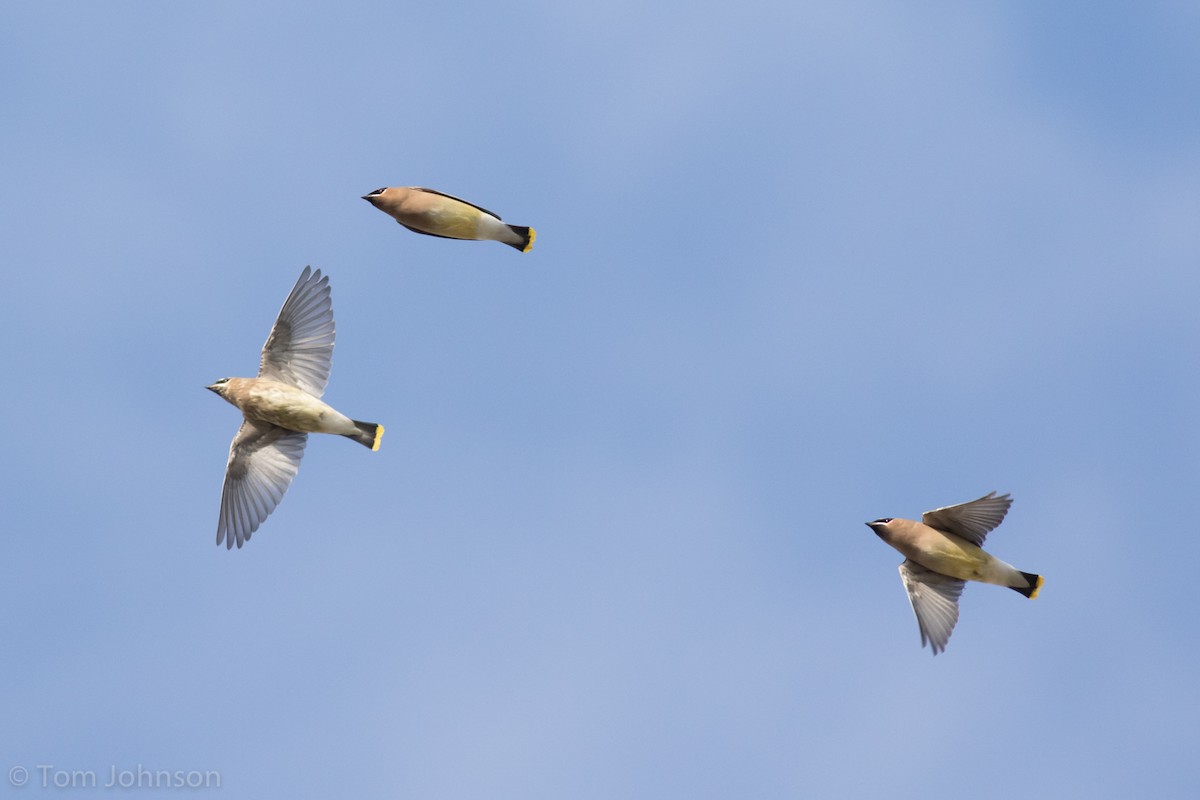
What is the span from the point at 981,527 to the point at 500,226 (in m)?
5.13

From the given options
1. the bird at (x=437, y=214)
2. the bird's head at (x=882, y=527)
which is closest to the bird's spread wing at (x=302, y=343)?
the bird at (x=437, y=214)

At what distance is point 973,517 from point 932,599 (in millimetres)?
905

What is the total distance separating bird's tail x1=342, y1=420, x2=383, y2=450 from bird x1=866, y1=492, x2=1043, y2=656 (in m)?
4.56

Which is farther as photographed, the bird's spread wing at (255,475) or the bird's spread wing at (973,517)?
the bird's spread wing at (255,475)

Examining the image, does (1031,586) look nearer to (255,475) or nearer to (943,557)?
(943,557)

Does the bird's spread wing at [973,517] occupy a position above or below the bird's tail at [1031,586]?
above

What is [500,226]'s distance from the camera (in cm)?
1458

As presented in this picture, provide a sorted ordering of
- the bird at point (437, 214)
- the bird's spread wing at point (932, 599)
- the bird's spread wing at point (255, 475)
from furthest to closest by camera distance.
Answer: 1. the bird's spread wing at point (255, 475)
2. the bird's spread wing at point (932, 599)
3. the bird at point (437, 214)

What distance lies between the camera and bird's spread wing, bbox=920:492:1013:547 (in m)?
14.3

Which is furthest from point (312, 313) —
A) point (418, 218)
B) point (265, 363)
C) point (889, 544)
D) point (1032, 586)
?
point (1032, 586)

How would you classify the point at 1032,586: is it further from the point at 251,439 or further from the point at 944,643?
the point at 251,439

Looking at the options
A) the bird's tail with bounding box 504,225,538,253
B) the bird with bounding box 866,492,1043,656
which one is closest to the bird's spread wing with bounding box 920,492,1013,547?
the bird with bounding box 866,492,1043,656

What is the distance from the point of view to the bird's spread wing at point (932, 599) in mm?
14586

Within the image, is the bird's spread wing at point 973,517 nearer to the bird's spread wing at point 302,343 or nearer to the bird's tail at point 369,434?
the bird's tail at point 369,434
